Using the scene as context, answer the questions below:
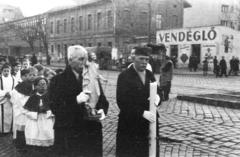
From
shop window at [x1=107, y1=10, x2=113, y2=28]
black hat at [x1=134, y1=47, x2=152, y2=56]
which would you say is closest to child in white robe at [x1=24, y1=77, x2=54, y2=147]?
black hat at [x1=134, y1=47, x2=152, y2=56]

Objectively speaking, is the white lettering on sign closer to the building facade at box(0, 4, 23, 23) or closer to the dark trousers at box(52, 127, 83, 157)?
the dark trousers at box(52, 127, 83, 157)

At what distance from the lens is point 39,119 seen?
5309 mm

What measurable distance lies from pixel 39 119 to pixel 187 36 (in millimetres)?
33762

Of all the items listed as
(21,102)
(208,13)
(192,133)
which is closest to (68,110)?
(21,102)

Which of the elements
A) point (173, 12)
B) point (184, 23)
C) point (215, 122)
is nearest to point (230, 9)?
point (184, 23)

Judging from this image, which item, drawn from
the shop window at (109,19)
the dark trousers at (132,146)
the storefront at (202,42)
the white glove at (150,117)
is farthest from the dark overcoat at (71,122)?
the shop window at (109,19)

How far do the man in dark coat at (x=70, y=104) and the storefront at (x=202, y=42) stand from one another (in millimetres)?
32155

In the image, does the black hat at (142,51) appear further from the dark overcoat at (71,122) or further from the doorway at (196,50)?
the doorway at (196,50)

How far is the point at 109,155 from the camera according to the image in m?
5.54

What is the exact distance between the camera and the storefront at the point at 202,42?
115 ft

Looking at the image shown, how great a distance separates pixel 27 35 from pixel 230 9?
102 feet

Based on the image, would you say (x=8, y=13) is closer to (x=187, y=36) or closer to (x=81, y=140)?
(x=187, y=36)

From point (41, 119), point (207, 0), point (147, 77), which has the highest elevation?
point (207, 0)

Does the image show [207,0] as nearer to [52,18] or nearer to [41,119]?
[52,18]
